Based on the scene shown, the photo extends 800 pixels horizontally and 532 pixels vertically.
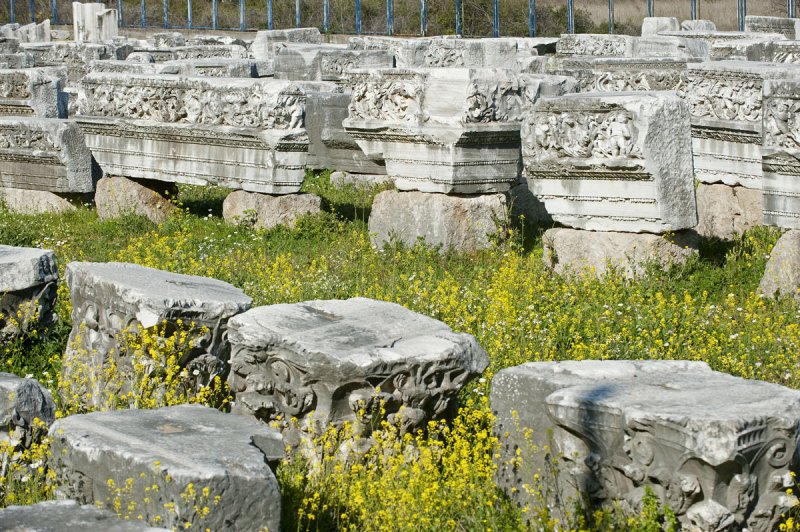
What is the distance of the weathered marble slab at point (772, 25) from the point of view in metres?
23.8

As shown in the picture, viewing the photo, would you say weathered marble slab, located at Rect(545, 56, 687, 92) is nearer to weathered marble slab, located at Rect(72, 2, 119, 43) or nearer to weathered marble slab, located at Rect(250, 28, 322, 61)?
weathered marble slab, located at Rect(250, 28, 322, 61)

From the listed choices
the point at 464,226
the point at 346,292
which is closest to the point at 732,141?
the point at 464,226

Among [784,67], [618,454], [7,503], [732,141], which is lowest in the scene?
[7,503]

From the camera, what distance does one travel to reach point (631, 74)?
1170cm

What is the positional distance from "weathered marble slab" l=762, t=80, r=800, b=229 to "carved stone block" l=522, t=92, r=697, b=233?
596mm

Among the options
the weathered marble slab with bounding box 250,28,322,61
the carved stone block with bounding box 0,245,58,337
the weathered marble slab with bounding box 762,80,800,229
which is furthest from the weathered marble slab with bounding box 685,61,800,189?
the weathered marble slab with bounding box 250,28,322,61

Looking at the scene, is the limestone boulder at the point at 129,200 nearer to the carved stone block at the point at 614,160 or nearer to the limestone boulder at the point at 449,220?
the limestone boulder at the point at 449,220

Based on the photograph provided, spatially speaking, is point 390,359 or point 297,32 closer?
point 390,359

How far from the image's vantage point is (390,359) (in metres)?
4.85

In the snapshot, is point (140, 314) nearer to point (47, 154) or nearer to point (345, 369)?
point (345, 369)

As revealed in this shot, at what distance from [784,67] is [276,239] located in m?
4.13

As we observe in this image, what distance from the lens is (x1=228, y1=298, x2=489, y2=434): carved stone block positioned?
4.86 meters

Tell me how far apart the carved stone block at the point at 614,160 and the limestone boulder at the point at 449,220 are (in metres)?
0.71

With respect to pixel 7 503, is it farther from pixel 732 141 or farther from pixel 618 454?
pixel 732 141
